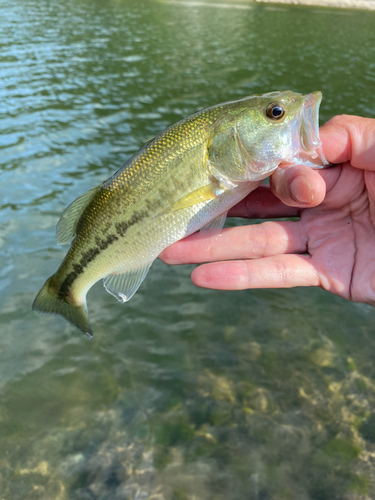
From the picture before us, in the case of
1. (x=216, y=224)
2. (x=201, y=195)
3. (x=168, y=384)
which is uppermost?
(x=201, y=195)

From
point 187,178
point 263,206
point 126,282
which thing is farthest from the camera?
point 263,206

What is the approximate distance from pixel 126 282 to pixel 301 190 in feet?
6.53

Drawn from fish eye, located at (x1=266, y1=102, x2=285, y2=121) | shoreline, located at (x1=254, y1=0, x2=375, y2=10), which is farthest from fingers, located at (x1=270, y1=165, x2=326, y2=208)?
shoreline, located at (x1=254, y1=0, x2=375, y2=10)

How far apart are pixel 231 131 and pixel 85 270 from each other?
1960 millimetres

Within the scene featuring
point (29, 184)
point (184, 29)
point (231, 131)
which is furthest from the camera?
point (184, 29)

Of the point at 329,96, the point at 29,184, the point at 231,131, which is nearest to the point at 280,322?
the point at 231,131

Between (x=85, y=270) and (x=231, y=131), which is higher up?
(x=231, y=131)

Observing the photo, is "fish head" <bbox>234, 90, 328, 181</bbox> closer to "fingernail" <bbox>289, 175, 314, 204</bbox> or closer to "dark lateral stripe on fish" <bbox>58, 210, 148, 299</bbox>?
"fingernail" <bbox>289, 175, 314, 204</bbox>

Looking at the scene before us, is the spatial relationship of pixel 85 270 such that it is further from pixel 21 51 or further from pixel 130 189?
pixel 21 51

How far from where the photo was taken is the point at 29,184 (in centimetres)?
941

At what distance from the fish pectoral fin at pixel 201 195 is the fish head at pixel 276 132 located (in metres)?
0.28

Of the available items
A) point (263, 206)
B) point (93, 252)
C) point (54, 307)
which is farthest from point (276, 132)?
point (54, 307)

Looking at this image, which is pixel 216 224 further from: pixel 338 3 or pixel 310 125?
pixel 338 3

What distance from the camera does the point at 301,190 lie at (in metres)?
3.11
